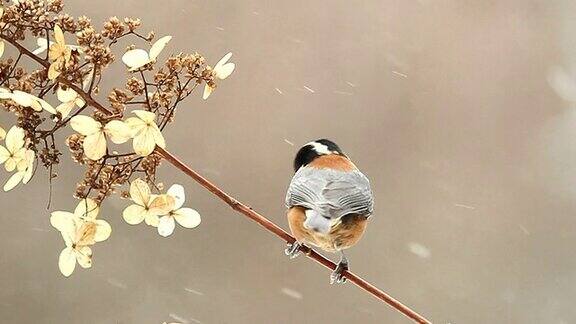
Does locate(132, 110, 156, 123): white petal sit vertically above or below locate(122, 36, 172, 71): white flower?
below

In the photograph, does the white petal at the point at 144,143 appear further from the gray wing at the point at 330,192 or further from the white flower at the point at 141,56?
the gray wing at the point at 330,192

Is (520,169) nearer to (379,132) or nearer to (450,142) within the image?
(450,142)

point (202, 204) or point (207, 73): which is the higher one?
point (207, 73)

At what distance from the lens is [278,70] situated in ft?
8.29

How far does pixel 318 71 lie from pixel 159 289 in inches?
31.8

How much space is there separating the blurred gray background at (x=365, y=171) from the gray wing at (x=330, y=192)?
4.33 feet

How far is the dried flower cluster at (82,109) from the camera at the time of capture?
0.54 meters

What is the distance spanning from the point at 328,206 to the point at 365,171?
1.56 metres

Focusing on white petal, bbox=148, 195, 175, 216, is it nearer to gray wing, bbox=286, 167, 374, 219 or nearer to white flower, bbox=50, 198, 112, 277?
white flower, bbox=50, 198, 112, 277

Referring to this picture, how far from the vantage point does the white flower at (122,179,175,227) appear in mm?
590

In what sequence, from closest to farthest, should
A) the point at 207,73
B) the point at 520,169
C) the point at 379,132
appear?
the point at 207,73, the point at 379,132, the point at 520,169

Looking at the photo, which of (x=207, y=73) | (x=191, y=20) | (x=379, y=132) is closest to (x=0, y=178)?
(x=191, y=20)

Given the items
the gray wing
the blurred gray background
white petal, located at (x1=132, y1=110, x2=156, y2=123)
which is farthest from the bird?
the blurred gray background

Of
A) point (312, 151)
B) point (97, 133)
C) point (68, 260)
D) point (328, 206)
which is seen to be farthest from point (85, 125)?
point (312, 151)
